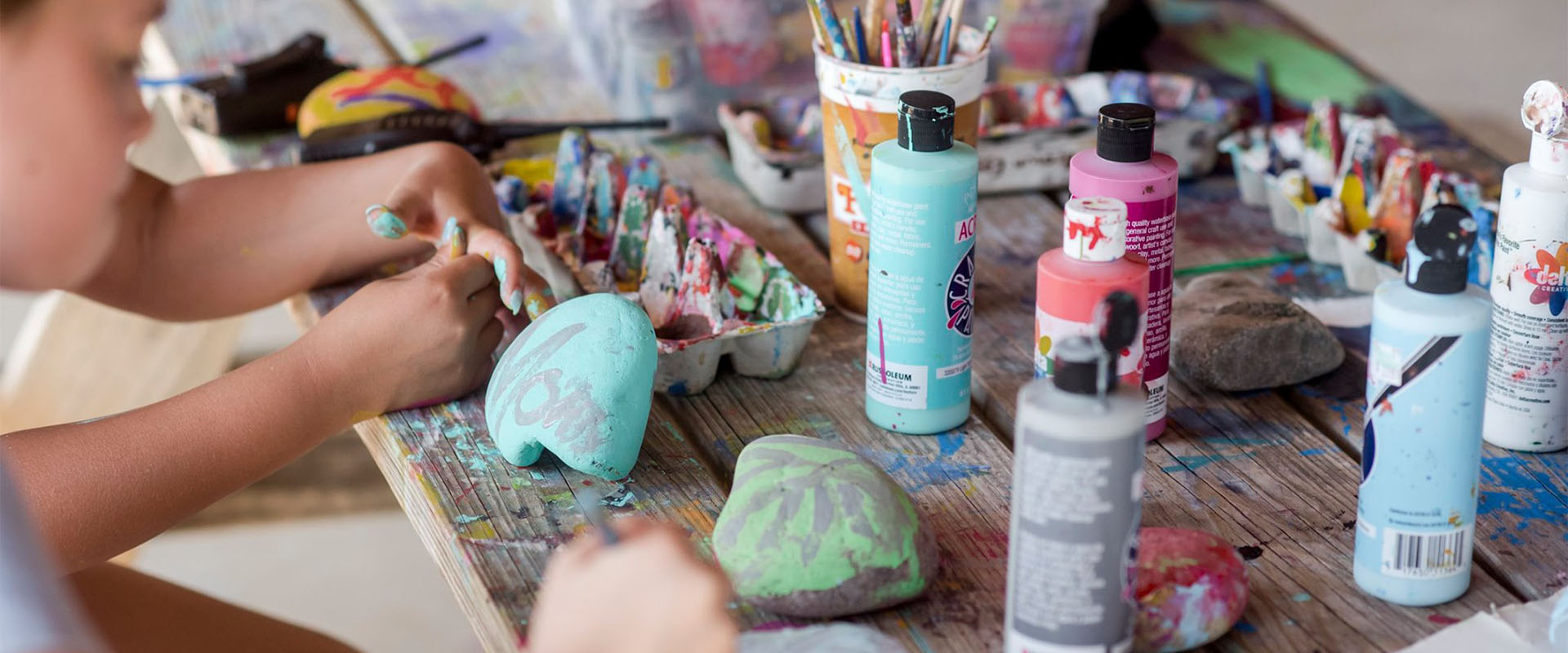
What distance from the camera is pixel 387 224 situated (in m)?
1.01

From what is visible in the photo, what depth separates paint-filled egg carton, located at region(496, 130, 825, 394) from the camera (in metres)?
1.01

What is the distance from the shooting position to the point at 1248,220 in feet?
4.25

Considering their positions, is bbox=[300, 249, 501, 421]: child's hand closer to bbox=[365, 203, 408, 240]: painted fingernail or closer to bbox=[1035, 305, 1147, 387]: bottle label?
bbox=[365, 203, 408, 240]: painted fingernail

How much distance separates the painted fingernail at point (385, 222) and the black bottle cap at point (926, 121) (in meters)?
0.39

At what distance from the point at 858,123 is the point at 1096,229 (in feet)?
1.11

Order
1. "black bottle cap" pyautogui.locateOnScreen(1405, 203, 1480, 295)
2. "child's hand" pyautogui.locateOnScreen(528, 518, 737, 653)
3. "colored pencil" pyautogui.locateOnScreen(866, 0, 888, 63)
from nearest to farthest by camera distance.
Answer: "child's hand" pyautogui.locateOnScreen(528, 518, 737, 653), "black bottle cap" pyautogui.locateOnScreen(1405, 203, 1480, 295), "colored pencil" pyautogui.locateOnScreen(866, 0, 888, 63)

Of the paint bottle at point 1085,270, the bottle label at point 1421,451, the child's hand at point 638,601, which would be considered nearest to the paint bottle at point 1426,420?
the bottle label at point 1421,451

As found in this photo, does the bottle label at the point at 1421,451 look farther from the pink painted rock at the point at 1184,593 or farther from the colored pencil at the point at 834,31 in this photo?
the colored pencil at the point at 834,31

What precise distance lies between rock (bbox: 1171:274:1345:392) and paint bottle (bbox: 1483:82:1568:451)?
0.42 ft

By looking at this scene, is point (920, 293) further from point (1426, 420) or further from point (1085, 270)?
point (1426, 420)

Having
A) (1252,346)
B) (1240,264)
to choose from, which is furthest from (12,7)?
(1240,264)

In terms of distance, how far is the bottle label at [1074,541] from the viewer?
0.63 m

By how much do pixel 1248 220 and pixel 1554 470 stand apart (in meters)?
0.45

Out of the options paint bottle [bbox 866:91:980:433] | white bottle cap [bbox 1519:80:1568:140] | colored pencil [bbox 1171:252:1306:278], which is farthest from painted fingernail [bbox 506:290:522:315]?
white bottle cap [bbox 1519:80:1568:140]
